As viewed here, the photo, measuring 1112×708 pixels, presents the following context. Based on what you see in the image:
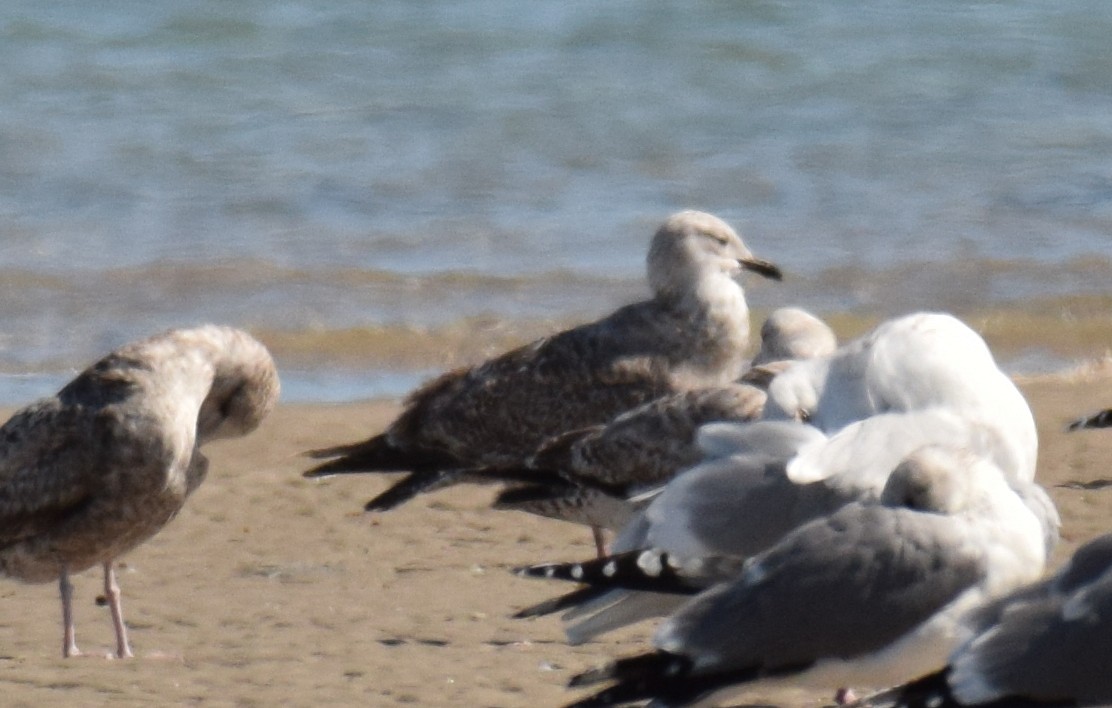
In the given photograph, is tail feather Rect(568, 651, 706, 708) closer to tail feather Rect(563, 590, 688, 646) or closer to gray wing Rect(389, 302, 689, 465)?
tail feather Rect(563, 590, 688, 646)

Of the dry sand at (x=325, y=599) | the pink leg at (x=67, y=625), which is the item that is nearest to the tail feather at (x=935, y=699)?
the dry sand at (x=325, y=599)

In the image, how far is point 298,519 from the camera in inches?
282

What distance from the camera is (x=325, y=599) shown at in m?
6.10

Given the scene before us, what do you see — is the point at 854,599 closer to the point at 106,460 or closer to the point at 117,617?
the point at 117,617

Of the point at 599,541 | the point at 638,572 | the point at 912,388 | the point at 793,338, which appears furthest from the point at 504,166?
the point at 638,572

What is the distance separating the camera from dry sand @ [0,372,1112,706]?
5.05 metres

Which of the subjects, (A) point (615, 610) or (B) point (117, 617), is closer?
(A) point (615, 610)

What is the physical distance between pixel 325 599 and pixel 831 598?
7.26 feet

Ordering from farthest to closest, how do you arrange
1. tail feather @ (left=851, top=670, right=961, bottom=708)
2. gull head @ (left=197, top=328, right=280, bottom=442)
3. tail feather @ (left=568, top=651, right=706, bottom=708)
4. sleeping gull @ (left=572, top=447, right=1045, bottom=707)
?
gull head @ (left=197, top=328, right=280, bottom=442), sleeping gull @ (left=572, top=447, right=1045, bottom=707), tail feather @ (left=568, top=651, right=706, bottom=708), tail feather @ (left=851, top=670, right=961, bottom=708)

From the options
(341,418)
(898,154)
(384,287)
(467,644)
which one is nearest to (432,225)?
(384,287)

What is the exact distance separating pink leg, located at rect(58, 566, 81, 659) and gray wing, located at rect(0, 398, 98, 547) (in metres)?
0.20

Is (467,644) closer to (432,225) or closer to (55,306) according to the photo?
(55,306)

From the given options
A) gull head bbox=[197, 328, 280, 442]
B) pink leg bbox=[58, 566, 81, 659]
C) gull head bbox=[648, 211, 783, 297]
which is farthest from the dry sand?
gull head bbox=[648, 211, 783, 297]

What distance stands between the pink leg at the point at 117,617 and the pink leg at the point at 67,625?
102mm
